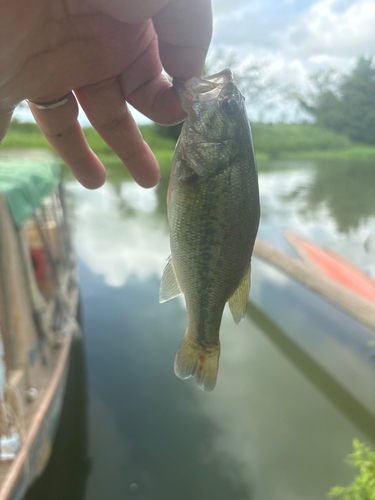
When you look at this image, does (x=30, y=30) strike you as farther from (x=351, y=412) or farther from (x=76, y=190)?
(x=76, y=190)

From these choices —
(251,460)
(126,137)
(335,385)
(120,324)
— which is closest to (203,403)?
(251,460)

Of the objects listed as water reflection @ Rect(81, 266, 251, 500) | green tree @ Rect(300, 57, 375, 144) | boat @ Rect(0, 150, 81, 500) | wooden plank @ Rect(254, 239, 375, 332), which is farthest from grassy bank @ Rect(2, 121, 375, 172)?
boat @ Rect(0, 150, 81, 500)

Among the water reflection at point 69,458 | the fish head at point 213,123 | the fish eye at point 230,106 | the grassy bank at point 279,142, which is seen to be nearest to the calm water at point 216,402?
the water reflection at point 69,458

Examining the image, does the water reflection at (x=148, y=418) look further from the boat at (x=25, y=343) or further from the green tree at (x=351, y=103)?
the green tree at (x=351, y=103)

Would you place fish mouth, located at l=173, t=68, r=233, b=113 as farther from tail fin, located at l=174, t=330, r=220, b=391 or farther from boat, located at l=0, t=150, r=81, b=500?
boat, located at l=0, t=150, r=81, b=500

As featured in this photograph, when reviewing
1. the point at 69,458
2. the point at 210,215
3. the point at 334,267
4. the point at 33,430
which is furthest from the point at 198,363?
the point at 334,267

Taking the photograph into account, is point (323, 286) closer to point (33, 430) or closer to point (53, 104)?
point (33, 430)
